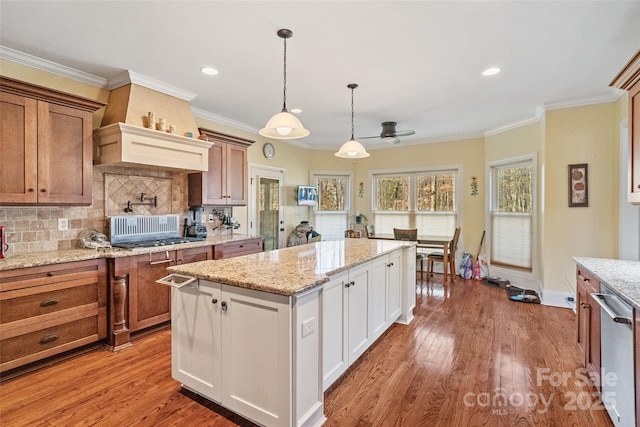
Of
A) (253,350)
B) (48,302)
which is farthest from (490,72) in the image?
(48,302)

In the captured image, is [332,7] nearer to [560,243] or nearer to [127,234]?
[127,234]

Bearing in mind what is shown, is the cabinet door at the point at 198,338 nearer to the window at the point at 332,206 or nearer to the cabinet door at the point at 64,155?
the cabinet door at the point at 64,155

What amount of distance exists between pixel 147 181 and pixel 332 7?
2968 mm

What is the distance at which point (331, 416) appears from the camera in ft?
6.45

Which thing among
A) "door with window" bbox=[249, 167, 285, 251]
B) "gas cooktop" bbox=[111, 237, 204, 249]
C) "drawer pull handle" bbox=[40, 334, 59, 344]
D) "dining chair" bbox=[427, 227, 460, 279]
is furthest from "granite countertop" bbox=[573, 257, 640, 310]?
"door with window" bbox=[249, 167, 285, 251]

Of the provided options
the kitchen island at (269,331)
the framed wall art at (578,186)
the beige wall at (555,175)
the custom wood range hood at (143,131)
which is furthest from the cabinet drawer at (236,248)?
the framed wall art at (578,186)

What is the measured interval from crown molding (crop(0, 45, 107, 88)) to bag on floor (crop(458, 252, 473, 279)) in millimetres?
6103

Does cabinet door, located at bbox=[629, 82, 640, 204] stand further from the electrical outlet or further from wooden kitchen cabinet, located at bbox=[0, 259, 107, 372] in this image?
wooden kitchen cabinet, located at bbox=[0, 259, 107, 372]

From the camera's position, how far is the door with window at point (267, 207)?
5.42 metres

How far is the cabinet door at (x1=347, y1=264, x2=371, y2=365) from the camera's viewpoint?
239 cm

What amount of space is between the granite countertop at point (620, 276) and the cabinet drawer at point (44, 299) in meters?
3.86

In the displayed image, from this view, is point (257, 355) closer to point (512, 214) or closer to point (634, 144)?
point (634, 144)

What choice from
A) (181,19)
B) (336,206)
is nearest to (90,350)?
(181,19)

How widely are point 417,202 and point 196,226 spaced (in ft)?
14.7
